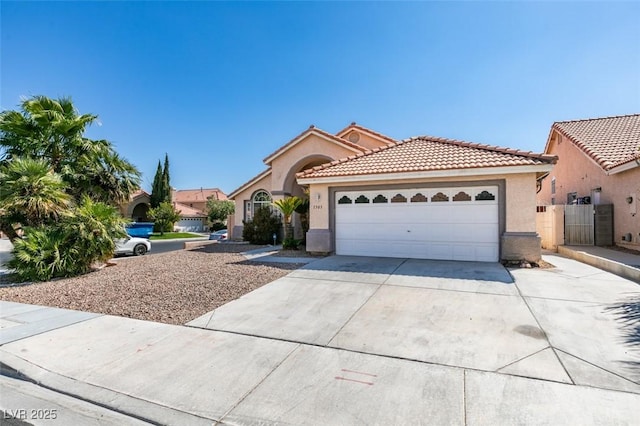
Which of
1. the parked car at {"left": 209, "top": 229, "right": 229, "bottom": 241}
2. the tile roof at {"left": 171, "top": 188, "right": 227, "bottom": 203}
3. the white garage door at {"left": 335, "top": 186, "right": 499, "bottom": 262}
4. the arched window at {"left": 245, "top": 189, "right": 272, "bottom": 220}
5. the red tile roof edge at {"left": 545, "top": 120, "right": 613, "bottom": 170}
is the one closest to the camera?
the white garage door at {"left": 335, "top": 186, "right": 499, "bottom": 262}

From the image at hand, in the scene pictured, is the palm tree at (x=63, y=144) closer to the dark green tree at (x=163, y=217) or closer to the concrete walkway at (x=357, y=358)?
the concrete walkway at (x=357, y=358)

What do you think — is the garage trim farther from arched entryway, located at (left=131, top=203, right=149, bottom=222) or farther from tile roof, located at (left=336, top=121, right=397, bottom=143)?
arched entryway, located at (left=131, top=203, right=149, bottom=222)

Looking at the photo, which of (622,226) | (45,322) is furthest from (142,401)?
(622,226)

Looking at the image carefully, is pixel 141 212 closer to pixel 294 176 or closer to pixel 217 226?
pixel 217 226

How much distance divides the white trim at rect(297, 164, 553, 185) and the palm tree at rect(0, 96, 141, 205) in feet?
28.6

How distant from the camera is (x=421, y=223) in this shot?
11.6 meters

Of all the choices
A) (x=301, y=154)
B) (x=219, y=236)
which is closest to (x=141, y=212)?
(x=219, y=236)

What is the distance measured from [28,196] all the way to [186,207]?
153ft

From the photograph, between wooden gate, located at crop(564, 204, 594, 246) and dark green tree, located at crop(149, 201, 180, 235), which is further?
dark green tree, located at crop(149, 201, 180, 235)

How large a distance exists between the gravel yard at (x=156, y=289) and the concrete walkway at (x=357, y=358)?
479mm

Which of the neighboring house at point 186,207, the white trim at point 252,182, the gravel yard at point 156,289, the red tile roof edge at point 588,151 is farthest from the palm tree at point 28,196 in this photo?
the neighboring house at point 186,207

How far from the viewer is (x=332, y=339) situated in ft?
16.3

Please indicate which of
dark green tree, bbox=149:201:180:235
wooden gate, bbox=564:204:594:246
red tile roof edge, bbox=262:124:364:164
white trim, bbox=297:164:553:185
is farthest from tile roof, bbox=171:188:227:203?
wooden gate, bbox=564:204:594:246

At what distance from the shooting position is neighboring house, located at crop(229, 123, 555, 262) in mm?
10336
